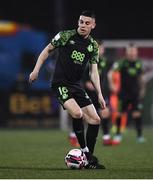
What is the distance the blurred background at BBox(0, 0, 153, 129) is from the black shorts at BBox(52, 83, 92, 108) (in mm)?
13677

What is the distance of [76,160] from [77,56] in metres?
1.57

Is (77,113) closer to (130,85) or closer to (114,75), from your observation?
(130,85)

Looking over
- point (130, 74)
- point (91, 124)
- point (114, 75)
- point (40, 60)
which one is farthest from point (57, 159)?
point (114, 75)

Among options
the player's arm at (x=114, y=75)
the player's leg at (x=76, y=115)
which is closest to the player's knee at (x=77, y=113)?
the player's leg at (x=76, y=115)

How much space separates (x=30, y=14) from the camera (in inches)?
1526

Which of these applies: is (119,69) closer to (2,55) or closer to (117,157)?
(117,157)

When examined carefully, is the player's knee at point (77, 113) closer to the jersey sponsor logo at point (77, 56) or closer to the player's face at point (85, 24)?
the jersey sponsor logo at point (77, 56)

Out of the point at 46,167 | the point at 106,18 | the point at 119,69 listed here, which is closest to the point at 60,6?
the point at 106,18

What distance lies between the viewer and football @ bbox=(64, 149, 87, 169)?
41.2 feet

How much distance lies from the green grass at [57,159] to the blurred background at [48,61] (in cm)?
483

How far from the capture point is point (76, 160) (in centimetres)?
1255

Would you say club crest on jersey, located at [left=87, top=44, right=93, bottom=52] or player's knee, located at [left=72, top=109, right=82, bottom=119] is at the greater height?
club crest on jersey, located at [left=87, top=44, right=93, bottom=52]

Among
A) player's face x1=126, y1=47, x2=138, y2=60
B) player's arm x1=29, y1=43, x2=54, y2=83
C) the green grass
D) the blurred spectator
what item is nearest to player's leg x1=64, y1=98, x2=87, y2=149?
the green grass

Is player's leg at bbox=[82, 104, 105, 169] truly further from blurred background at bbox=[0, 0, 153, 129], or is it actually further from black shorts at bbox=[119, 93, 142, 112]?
blurred background at bbox=[0, 0, 153, 129]
